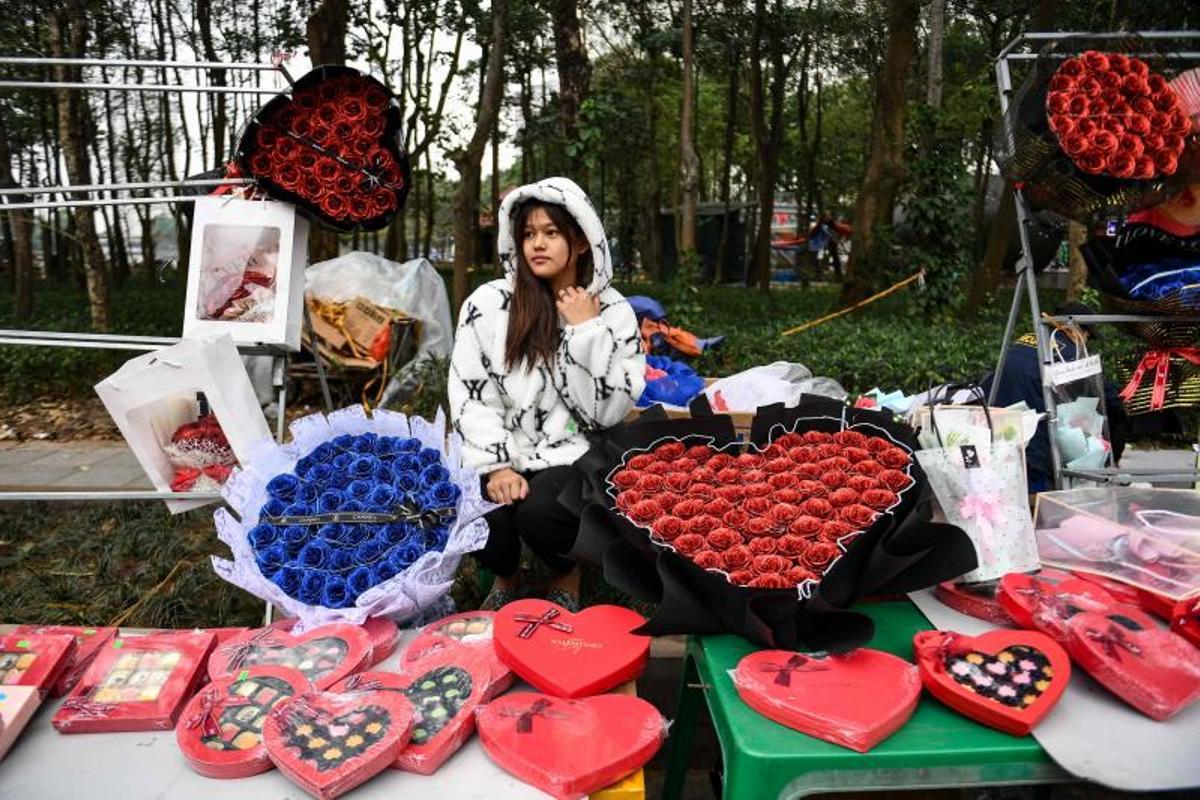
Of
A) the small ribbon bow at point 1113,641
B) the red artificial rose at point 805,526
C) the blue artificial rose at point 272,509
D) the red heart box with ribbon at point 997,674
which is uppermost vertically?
the red artificial rose at point 805,526

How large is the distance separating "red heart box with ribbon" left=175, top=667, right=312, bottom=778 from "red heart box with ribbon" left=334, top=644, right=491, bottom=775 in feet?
0.39

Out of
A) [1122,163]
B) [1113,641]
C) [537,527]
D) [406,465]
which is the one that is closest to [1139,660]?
[1113,641]

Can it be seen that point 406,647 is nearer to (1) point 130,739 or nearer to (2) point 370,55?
(1) point 130,739

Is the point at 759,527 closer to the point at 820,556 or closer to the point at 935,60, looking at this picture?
the point at 820,556

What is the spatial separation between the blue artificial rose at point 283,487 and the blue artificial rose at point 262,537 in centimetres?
11

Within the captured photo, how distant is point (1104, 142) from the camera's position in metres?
2.30

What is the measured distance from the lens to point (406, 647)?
6.30ft

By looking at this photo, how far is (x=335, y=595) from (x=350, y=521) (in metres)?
0.22

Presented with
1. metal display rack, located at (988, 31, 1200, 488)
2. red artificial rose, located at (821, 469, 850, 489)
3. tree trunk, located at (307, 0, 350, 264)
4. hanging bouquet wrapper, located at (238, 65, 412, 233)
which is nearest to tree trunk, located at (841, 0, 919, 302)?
tree trunk, located at (307, 0, 350, 264)

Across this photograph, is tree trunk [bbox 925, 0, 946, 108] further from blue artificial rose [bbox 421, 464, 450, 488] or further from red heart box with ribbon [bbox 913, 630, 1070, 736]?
red heart box with ribbon [bbox 913, 630, 1070, 736]

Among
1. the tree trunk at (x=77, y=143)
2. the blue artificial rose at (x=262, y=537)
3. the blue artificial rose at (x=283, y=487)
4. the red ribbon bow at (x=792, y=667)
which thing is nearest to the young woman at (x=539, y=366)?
the blue artificial rose at (x=283, y=487)

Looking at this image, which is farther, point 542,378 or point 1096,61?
point 542,378

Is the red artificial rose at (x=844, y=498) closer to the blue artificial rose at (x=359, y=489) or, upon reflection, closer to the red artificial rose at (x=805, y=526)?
→ the red artificial rose at (x=805, y=526)

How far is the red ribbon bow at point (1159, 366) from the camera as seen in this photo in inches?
104
